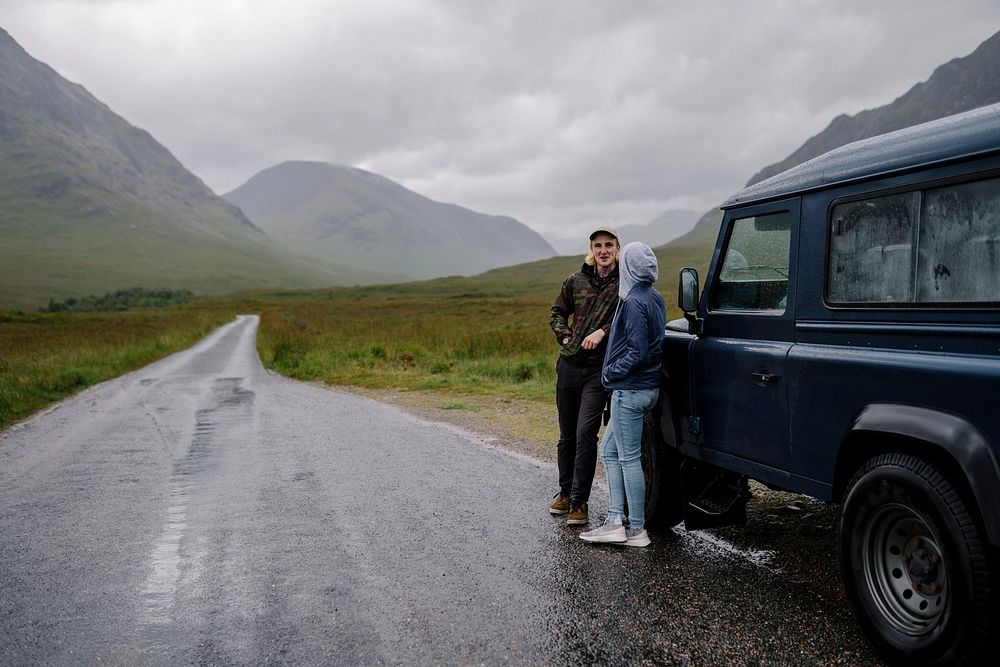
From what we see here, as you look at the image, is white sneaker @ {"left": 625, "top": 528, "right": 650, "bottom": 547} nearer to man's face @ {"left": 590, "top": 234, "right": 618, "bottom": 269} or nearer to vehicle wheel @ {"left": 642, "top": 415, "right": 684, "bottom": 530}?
vehicle wheel @ {"left": 642, "top": 415, "right": 684, "bottom": 530}

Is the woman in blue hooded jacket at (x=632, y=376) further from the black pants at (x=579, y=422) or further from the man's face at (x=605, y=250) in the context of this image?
the man's face at (x=605, y=250)

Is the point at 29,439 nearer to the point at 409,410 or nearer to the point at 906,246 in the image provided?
the point at 409,410

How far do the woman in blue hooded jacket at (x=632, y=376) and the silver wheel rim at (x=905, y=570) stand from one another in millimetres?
1733

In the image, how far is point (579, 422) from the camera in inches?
212

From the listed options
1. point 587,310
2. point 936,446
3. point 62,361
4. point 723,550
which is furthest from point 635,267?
point 62,361

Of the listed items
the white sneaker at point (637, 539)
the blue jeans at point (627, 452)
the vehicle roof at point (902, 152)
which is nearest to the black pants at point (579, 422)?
the blue jeans at point (627, 452)

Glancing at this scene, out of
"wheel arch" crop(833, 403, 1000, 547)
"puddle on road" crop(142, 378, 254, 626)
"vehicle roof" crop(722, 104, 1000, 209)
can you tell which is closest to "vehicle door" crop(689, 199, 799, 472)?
"vehicle roof" crop(722, 104, 1000, 209)

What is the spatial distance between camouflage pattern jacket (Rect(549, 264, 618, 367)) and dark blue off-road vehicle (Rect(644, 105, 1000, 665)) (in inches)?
36.1

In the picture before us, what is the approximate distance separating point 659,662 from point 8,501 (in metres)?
6.06

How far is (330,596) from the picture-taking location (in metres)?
4.13

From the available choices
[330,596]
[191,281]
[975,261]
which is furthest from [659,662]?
[191,281]

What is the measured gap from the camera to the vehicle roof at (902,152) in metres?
2.95

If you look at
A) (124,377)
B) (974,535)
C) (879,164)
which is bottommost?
(124,377)

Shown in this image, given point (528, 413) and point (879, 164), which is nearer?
point (879, 164)
